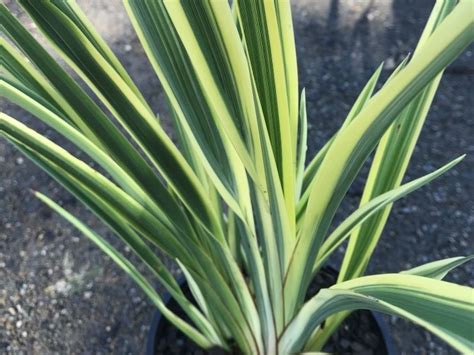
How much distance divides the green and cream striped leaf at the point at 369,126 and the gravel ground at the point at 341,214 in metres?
0.57

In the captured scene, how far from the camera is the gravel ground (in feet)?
3.42

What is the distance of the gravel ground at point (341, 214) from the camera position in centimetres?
104

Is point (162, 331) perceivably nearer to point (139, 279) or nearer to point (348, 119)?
point (139, 279)

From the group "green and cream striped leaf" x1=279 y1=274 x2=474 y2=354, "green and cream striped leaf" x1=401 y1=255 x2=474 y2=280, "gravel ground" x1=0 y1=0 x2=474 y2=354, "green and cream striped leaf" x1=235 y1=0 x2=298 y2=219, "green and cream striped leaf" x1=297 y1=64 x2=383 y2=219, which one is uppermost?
"green and cream striped leaf" x1=235 y1=0 x2=298 y2=219

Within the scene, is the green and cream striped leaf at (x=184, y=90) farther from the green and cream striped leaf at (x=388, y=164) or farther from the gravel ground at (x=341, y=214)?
the gravel ground at (x=341, y=214)

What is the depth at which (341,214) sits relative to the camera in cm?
118

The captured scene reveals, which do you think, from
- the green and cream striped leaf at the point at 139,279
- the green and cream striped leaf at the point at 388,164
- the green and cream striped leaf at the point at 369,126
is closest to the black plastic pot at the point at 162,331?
the green and cream striped leaf at the point at 139,279

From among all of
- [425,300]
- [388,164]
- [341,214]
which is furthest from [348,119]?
[341,214]

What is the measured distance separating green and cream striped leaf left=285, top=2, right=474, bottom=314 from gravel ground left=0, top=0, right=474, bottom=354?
Result: 572 millimetres

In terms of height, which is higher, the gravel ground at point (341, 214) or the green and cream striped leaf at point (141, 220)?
the green and cream striped leaf at point (141, 220)

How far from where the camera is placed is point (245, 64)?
40cm

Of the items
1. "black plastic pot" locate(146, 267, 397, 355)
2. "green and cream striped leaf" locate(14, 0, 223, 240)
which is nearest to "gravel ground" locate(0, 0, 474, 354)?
"black plastic pot" locate(146, 267, 397, 355)

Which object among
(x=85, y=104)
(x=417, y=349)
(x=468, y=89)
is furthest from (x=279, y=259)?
(x=468, y=89)

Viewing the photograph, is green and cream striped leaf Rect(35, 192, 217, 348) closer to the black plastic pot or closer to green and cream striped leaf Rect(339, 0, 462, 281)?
the black plastic pot
